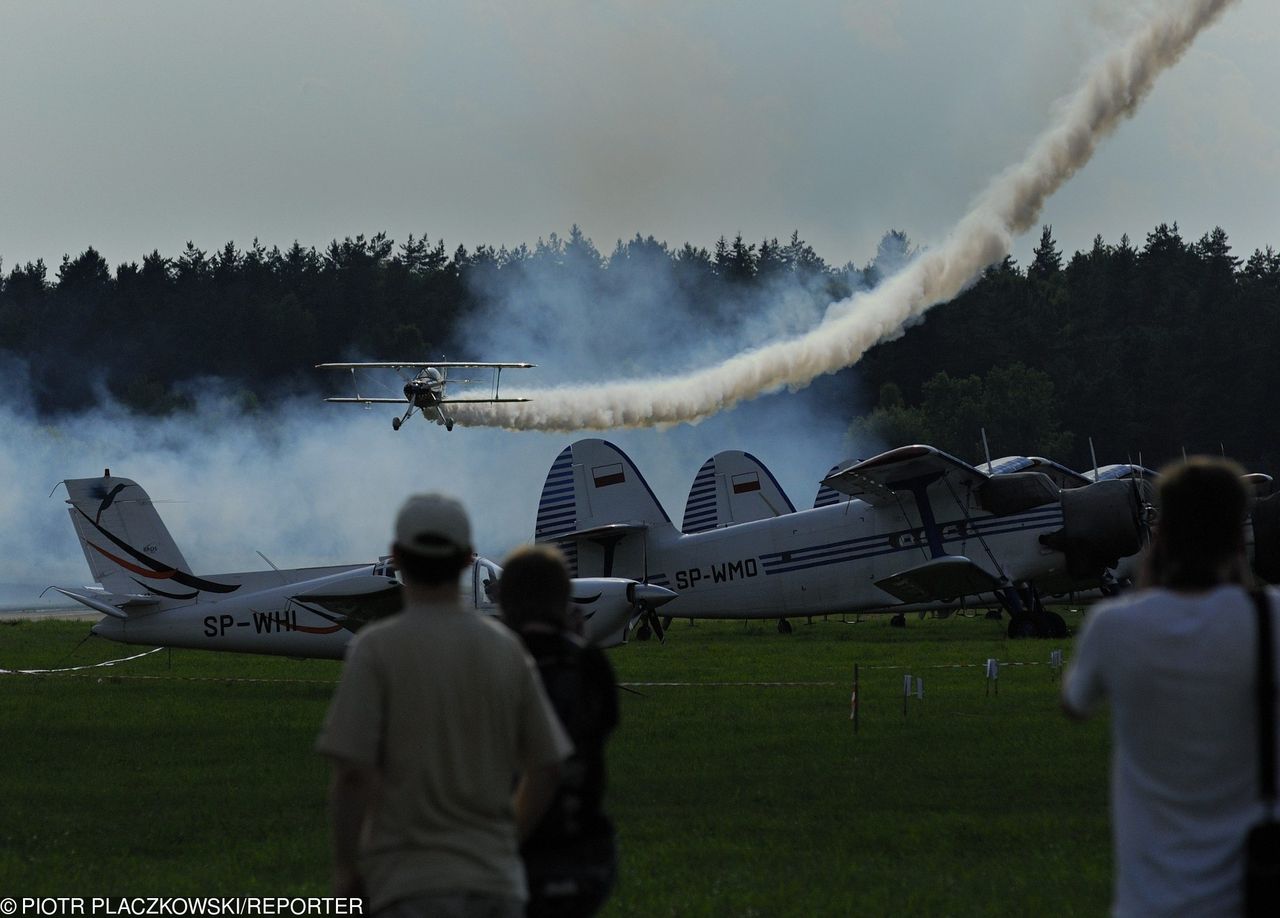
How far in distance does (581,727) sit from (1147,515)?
27048 millimetres

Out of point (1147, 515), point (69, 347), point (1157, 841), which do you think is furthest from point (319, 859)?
point (69, 347)

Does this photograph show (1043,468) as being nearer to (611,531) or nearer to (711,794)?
(611,531)

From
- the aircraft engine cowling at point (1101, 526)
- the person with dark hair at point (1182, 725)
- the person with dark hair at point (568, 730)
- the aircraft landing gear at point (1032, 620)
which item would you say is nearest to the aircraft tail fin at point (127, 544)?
the aircraft landing gear at point (1032, 620)

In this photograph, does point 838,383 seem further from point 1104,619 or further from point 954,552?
point 1104,619

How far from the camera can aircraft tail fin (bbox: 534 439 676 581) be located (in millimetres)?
35781

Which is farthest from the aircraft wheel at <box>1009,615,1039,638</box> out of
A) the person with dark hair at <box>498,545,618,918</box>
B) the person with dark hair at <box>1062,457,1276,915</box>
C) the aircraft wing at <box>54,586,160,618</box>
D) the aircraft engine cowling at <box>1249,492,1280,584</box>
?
the person with dark hair at <box>1062,457,1276,915</box>

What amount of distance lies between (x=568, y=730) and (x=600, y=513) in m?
31.9

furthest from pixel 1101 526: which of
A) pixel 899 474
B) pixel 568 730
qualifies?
pixel 568 730

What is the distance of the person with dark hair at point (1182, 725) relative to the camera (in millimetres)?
4258

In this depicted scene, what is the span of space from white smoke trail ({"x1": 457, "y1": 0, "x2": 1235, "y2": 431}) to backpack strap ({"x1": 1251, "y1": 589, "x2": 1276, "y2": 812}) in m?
26.6

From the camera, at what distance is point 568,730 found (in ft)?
17.3

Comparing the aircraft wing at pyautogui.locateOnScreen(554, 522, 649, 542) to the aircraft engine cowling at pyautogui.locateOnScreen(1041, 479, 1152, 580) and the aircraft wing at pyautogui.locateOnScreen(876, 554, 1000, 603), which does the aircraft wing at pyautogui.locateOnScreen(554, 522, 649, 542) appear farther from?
the aircraft engine cowling at pyautogui.locateOnScreen(1041, 479, 1152, 580)

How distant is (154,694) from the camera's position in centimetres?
2188

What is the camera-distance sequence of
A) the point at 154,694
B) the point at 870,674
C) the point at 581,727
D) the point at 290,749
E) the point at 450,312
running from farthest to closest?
the point at 450,312
the point at 870,674
the point at 154,694
the point at 290,749
the point at 581,727
